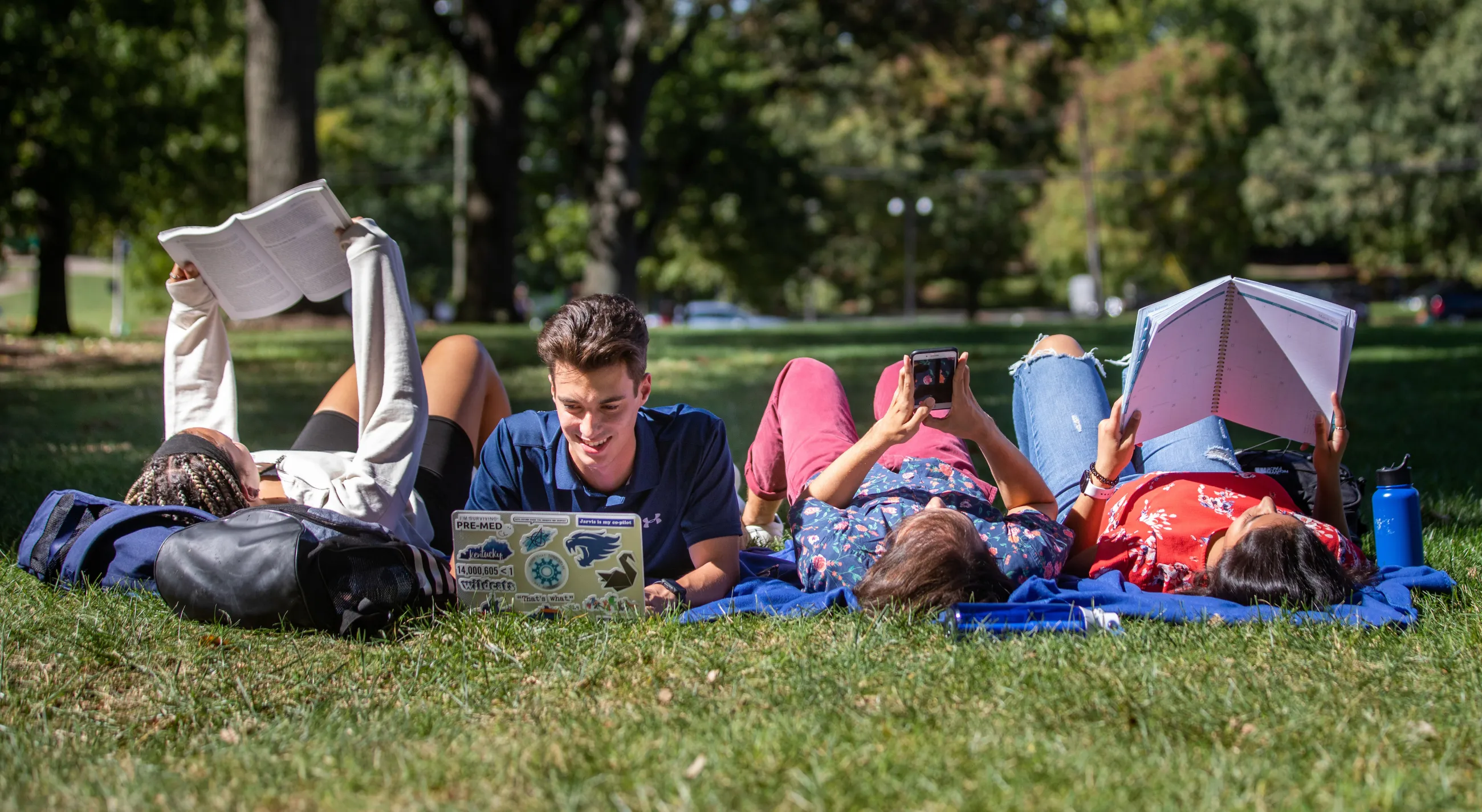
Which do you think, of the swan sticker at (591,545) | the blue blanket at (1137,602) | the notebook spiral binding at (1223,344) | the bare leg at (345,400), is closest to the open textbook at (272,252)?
the bare leg at (345,400)

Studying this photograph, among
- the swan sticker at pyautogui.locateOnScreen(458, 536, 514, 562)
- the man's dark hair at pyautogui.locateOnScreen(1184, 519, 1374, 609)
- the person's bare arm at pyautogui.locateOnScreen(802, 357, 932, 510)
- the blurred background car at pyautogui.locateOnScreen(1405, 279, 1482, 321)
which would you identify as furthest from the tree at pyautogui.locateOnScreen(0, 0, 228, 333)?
the blurred background car at pyautogui.locateOnScreen(1405, 279, 1482, 321)

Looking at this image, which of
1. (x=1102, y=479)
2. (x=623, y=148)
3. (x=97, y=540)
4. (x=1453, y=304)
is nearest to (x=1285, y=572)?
(x=1102, y=479)

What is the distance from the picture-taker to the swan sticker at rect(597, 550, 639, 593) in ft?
12.7

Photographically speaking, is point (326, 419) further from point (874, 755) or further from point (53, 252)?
point (53, 252)

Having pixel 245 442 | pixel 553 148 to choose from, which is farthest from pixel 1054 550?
pixel 553 148

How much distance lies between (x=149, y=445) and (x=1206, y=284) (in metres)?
6.54

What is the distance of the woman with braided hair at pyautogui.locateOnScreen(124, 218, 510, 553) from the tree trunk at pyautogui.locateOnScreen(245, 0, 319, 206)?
11.5 metres

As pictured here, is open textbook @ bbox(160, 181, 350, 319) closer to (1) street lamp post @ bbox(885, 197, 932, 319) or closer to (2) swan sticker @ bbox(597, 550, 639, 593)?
(2) swan sticker @ bbox(597, 550, 639, 593)

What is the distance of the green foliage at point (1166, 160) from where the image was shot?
4647 cm

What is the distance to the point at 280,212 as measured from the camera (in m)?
4.27

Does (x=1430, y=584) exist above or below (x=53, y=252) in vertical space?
below

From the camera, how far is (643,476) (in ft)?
13.4

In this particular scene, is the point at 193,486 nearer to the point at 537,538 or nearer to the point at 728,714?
the point at 537,538

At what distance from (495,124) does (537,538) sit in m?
19.5
